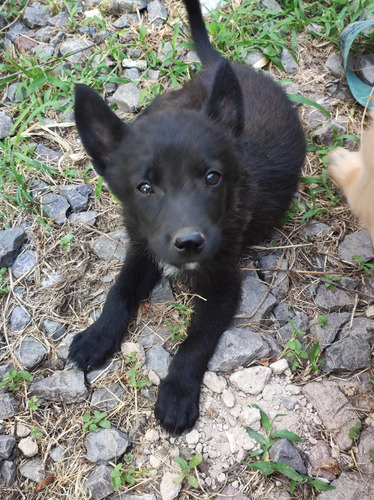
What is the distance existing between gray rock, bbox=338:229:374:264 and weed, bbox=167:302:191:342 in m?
1.09

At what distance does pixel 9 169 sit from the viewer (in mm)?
4113

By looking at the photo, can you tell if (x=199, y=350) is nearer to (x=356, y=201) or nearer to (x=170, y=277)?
(x=170, y=277)

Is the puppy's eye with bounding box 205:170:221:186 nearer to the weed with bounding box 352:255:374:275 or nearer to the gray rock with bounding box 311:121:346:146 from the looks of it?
the weed with bounding box 352:255:374:275

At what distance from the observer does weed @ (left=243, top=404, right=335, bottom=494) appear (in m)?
2.77

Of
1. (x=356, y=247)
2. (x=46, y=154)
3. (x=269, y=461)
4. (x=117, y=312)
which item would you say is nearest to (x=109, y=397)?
(x=117, y=312)

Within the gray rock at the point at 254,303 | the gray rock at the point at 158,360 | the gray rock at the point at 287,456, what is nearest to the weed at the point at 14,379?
the gray rock at the point at 158,360

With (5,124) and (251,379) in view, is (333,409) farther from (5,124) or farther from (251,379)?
(5,124)

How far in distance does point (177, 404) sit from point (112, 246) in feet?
4.07

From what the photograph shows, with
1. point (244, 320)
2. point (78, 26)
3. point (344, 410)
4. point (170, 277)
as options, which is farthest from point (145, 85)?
point (344, 410)

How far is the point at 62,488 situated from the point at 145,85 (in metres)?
3.07

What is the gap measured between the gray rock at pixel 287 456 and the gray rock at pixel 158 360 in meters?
0.74

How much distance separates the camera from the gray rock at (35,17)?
521cm

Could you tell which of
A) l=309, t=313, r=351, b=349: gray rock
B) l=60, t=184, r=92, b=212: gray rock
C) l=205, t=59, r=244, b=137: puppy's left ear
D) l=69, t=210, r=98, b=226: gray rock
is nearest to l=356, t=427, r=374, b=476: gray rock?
l=309, t=313, r=351, b=349: gray rock

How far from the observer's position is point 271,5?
507cm
